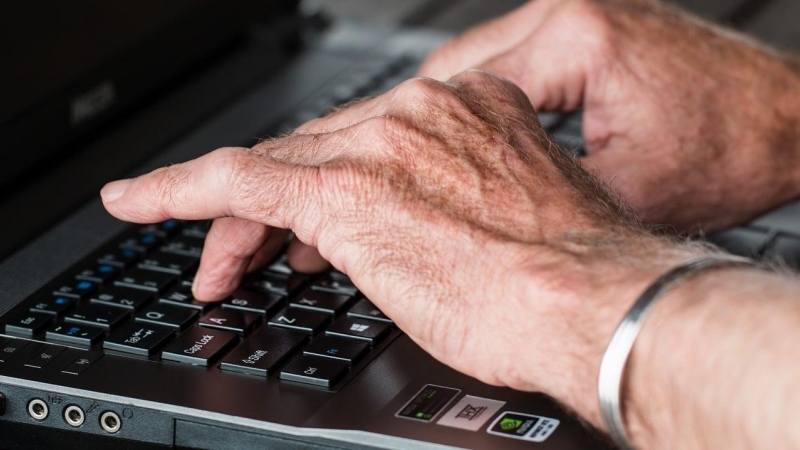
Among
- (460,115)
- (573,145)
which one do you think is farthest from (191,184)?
(573,145)

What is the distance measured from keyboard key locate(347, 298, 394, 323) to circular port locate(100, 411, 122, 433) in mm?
204

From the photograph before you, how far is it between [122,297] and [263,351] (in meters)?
0.14

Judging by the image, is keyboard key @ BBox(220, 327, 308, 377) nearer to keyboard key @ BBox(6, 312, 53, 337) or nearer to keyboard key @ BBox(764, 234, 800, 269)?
keyboard key @ BBox(6, 312, 53, 337)

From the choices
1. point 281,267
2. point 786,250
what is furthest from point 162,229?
point 786,250

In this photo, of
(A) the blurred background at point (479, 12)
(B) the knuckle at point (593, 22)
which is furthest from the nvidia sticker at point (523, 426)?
(A) the blurred background at point (479, 12)

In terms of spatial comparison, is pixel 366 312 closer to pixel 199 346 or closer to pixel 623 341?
pixel 199 346

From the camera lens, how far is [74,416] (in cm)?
77

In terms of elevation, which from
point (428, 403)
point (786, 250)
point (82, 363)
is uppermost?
point (82, 363)

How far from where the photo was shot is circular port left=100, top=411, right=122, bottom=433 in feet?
2.50

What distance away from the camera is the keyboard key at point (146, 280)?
0.90 m

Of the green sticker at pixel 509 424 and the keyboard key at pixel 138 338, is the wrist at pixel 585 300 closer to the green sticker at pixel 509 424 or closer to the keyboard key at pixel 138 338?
the green sticker at pixel 509 424

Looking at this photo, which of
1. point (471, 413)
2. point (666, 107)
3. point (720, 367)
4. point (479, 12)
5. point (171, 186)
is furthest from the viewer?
point (479, 12)

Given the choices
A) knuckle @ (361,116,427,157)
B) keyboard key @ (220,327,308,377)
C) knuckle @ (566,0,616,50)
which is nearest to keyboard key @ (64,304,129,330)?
keyboard key @ (220,327,308,377)

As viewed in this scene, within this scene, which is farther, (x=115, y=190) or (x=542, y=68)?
(x=542, y=68)
